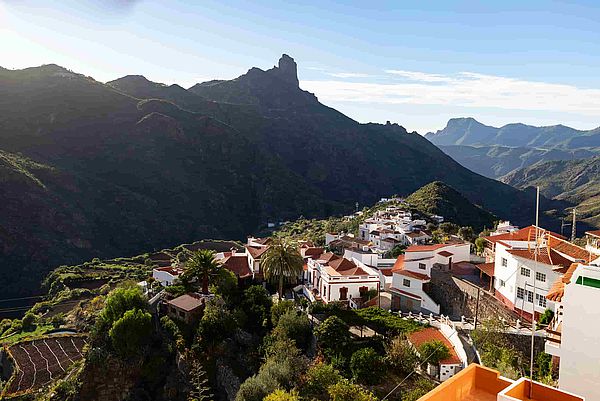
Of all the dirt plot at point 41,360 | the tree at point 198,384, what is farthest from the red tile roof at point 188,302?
the dirt plot at point 41,360

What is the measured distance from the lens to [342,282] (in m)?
32.8

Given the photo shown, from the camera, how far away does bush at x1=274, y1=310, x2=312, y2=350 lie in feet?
89.6

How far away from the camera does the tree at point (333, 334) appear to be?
1005 inches

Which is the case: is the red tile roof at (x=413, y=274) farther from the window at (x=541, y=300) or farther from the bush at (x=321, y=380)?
the bush at (x=321, y=380)

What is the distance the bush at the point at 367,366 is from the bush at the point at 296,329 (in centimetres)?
463

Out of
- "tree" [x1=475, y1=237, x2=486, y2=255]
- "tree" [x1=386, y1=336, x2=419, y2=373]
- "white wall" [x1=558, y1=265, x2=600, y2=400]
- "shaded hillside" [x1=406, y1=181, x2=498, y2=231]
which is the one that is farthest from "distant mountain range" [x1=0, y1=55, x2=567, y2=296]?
"white wall" [x1=558, y1=265, x2=600, y2=400]

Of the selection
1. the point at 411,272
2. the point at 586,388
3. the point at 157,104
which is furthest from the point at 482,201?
the point at 586,388

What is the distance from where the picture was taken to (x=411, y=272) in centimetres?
3291

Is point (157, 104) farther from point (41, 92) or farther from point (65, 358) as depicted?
point (65, 358)

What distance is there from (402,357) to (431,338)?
89.0 inches

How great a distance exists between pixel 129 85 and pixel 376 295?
16399 centimetres

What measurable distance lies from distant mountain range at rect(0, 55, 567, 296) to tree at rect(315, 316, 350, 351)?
51375 mm

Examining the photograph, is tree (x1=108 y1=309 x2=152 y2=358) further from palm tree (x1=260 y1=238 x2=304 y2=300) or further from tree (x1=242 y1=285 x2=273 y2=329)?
palm tree (x1=260 y1=238 x2=304 y2=300)

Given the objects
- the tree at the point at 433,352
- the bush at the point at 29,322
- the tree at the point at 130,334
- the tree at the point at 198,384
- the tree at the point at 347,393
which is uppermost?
the tree at the point at 433,352
